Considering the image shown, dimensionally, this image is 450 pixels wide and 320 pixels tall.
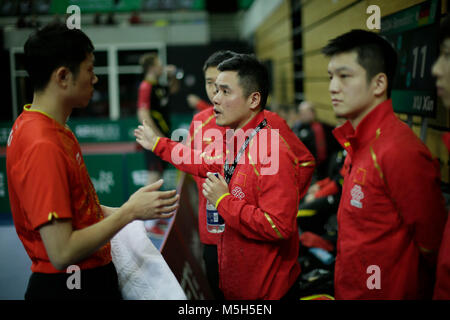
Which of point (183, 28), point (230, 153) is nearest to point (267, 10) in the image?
point (183, 28)

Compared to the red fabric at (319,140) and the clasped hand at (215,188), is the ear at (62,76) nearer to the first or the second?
the clasped hand at (215,188)

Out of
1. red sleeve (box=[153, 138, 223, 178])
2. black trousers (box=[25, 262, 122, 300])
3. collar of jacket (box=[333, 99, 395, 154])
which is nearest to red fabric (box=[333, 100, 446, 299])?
collar of jacket (box=[333, 99, 395, 154])

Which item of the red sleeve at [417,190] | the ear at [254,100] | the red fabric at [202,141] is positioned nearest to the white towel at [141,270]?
the red fabric at [202,141]

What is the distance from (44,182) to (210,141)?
→ 57.5 inches

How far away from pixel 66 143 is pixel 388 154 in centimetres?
121

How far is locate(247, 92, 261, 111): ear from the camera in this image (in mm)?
1963

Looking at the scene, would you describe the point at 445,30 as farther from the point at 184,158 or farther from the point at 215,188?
the point at 184,158

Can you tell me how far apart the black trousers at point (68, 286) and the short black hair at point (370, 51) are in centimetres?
136

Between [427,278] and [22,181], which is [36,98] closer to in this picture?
[22,181]

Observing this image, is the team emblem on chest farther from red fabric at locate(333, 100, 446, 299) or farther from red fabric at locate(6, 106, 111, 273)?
red fabric at locate(6, 106, 111, 273)

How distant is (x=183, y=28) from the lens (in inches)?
547

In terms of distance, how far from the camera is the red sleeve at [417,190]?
1.36 metres

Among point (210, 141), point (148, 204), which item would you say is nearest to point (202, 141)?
point (210, 141)

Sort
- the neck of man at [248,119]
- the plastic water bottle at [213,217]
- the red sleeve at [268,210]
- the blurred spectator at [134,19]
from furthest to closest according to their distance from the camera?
the blurred spectator at [134,19] < the plastic water bottle at [213,217] < the neck of man at [248,119] < the red sleeve at [268,210]
